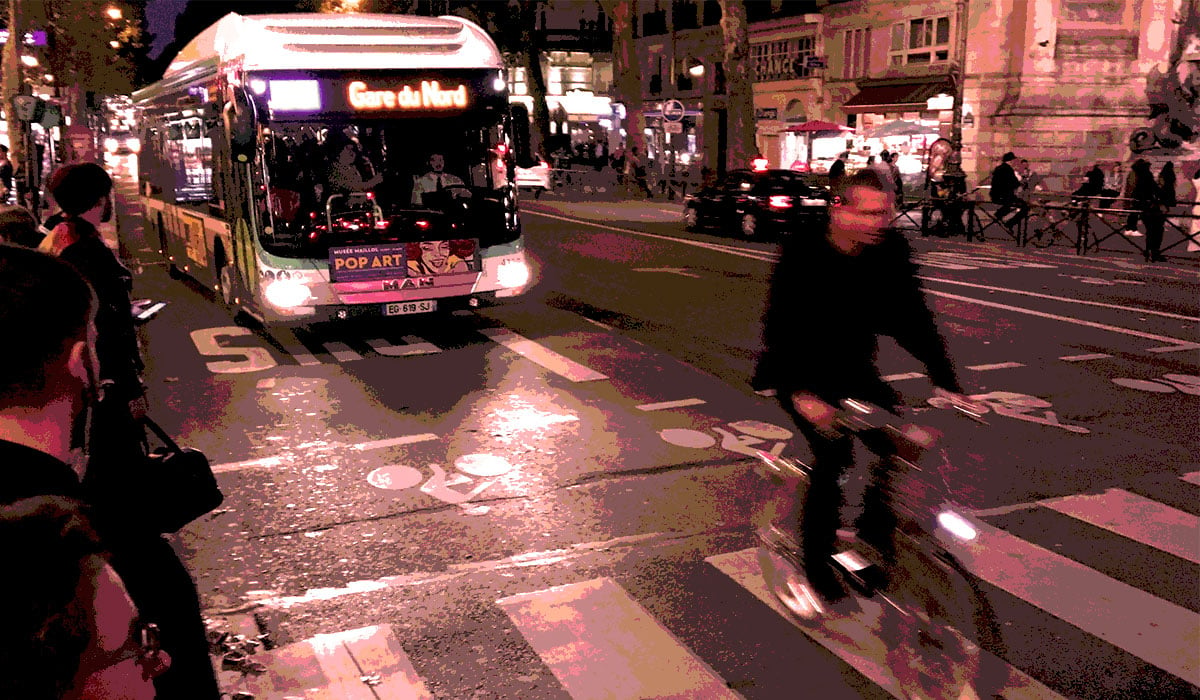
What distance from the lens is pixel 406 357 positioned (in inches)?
404

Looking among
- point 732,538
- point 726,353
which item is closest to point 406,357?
point 726,353

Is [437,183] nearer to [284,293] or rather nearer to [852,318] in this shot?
[284,293]

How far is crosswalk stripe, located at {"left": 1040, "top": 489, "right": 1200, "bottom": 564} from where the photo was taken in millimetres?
5297

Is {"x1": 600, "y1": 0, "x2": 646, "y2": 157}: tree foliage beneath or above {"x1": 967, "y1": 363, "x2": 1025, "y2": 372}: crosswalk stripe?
above

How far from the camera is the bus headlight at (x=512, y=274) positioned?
11.1 metres

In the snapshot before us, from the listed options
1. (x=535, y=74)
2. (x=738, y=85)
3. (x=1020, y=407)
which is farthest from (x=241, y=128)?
(x=535, y=74)

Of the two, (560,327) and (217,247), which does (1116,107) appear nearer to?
(560,327)

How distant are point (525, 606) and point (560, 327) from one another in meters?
7.34

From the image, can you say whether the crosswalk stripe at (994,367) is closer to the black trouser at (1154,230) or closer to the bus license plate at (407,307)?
the bus license plate at (407,307)

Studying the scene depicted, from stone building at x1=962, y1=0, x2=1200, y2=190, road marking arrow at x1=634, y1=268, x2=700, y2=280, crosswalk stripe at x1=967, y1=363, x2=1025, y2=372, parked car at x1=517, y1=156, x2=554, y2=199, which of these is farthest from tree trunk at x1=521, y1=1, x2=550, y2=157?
crosswalk stripe at x1=967, y1=363, x2=1025, y2=372

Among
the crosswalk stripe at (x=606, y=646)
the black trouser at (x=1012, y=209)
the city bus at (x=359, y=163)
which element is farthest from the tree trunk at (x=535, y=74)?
the crosswalk stripe at (x=606, y=646)

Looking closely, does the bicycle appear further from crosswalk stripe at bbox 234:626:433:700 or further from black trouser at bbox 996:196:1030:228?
black trouser at bbox 996:196:1030:228

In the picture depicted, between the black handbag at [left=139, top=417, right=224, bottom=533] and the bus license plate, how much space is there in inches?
338

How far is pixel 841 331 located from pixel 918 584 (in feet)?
3.64
